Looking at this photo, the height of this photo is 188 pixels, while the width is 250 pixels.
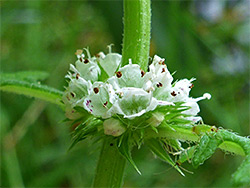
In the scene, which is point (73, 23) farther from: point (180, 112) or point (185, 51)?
point (180, 112)

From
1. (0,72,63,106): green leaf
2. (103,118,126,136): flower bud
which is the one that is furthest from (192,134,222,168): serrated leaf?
(0,72,63,106): green leaf

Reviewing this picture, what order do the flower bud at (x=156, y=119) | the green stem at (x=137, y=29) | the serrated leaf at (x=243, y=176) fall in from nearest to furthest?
the serrated leaf at (x=243, y=176) < the flower bud at (x=156, y=119) < the green stem at (x=137, y=29)

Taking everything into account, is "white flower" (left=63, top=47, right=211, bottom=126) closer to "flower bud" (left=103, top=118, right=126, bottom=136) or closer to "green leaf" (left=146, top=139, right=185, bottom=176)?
"flower bud" (left=103, top=118, right=126, bottom=136)

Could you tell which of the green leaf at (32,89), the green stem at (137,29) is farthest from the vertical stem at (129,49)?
the green leaf at (32,89)

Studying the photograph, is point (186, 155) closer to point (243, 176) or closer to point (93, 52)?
point (243, 176)

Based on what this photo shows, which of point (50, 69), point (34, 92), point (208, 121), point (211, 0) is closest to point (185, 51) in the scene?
point (208, 121)

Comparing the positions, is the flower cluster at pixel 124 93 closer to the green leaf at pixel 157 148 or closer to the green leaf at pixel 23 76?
the green leaf at pixel 157 148
